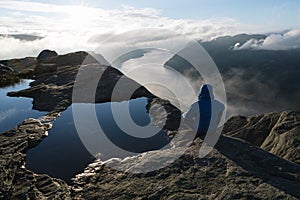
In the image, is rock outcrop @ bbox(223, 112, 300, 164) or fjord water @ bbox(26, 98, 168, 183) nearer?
fjord water @ bbox(26, 98, 168, 183)

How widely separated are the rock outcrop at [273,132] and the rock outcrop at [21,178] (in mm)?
72908

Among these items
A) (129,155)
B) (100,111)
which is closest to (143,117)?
(100,111)

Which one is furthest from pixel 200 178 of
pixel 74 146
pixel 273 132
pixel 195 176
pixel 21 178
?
pixel 273 132

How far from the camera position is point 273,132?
111 meters

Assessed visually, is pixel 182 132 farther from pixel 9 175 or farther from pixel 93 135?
pixel 9 175

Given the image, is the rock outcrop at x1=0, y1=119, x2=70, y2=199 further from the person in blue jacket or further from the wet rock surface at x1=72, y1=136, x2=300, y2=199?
the person in blue jacket

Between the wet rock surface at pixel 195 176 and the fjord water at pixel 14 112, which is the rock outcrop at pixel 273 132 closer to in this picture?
the fjord water at pixel 14 112

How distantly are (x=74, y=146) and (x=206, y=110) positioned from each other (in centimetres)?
546

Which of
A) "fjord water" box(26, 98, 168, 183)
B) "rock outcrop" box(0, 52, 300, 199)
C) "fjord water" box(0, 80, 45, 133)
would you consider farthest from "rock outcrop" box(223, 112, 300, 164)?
"rock outcrop" box(0, 52, 300, 199)

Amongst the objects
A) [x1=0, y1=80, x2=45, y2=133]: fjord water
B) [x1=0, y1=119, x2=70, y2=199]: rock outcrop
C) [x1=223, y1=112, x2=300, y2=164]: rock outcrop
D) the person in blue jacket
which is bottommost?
[x1=223, y1=112, x2=300, y2=164]: rock outcrop

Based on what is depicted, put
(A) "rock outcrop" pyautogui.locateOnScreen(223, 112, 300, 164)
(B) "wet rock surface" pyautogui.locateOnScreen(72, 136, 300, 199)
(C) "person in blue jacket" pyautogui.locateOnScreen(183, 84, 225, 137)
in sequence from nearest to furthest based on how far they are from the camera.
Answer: (B) "wet rock surface" pyautogui.locateOnScreen(72, 136, 300, 199)
(C) "person in blue jacket" pyautogui.locateOnScreen(183, 84, 225, 137)
(A) "rock outcrop" pyautogui.locateOnScreen(223, 112, 300, 164)

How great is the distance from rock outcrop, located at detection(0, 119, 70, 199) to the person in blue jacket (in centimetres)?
555

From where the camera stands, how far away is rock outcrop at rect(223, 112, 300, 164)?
87.5 m

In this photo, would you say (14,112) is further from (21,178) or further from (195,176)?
(195,176)
